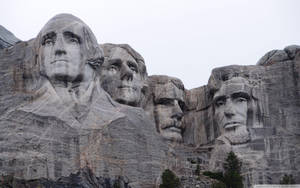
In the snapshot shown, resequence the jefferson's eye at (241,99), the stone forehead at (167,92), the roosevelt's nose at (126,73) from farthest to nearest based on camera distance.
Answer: the stone forehead at (167,92)
the jefferson's eye at (241,99)
the roosevelt's nose at (126,73)

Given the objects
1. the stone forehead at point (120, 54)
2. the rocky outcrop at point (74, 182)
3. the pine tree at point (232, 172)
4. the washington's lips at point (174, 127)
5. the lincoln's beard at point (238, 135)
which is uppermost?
the stone forehead at point (120, 54)

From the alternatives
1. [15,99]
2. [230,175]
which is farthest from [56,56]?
[230,175]

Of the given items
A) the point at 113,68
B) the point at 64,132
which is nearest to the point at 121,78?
the point at 113,68

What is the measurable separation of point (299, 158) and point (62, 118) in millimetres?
6645

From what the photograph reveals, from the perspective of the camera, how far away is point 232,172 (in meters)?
35.5

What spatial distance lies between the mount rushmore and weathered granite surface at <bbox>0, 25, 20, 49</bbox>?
7 cm

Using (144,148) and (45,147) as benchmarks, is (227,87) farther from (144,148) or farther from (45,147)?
(45,147)

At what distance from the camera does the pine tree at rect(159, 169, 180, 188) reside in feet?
112

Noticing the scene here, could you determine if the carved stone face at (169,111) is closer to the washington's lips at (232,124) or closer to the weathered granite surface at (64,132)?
the washington's lips at (232,124)

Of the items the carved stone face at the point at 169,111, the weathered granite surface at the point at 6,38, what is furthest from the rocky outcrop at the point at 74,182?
the weathered granite surface at the point at 6,38

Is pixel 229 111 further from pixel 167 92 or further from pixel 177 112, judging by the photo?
pixel 167 92

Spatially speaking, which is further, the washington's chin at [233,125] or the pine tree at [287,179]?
the washington's chin at [233,125]

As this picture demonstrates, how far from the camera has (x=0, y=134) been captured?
34.1 metres

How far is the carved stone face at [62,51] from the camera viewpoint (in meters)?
35.3
